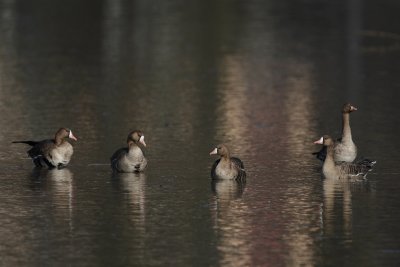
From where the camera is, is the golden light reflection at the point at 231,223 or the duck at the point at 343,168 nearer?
the golden light reflection at the point at 231,223

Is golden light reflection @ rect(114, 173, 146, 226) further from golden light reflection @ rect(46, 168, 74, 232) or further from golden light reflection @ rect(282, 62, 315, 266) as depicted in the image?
golden light reflection @ rect(282, 62, 315, 266)

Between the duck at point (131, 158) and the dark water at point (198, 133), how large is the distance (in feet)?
0.52

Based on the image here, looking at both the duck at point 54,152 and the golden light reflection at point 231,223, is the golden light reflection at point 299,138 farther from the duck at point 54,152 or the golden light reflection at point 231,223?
the duck at point 54,152

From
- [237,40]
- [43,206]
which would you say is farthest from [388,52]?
[43,206]

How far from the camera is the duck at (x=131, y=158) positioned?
68.9 ft

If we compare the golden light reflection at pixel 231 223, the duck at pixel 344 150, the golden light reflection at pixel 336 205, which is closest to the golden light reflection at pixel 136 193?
the golden light reflection at pixel 231 223

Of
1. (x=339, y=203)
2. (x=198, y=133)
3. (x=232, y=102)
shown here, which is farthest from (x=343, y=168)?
(x=232, y=102)

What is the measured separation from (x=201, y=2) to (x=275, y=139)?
36.6 meters

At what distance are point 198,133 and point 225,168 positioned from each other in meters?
5.07

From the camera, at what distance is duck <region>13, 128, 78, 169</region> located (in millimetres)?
21672

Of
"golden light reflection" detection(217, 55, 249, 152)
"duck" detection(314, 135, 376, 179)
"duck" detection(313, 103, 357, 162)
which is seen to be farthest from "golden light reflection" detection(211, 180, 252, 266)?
"golden light reflection" detection(217, 55, 249, 152)

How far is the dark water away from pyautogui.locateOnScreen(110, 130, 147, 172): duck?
16 centimetres

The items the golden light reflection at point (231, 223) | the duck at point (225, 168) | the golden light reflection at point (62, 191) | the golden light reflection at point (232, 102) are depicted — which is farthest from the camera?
the golden light reflection at point (232, 102)

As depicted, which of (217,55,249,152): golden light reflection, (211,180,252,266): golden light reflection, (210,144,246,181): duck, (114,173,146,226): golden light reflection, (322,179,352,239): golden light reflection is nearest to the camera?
(211,180,252,266): golden light reflection
